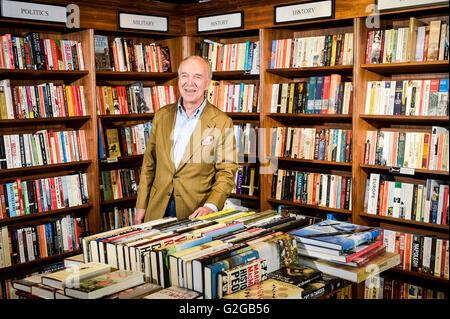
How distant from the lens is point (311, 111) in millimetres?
3734

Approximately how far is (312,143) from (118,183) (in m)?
1.72

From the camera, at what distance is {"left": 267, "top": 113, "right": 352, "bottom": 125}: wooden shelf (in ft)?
11.9

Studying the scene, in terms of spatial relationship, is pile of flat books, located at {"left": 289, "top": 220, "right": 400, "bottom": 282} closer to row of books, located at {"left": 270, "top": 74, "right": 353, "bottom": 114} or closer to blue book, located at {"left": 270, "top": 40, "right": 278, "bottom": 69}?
row of books, located at {"left": 270, "top": 74, "right": 353, "bottom": 114}

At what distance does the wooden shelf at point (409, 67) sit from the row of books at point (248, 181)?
4.39ft

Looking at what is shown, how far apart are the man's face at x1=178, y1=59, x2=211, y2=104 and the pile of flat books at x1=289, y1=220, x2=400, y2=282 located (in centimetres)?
115

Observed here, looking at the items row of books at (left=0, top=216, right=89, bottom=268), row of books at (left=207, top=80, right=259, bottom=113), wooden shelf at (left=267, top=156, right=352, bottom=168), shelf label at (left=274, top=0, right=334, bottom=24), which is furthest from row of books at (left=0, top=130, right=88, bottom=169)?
shelf label at (left=274, top=0, right=334, bottom=24)

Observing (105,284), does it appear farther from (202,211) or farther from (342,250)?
(202,211)

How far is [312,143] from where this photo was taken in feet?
12.3

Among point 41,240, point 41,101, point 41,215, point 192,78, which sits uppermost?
point 192,78

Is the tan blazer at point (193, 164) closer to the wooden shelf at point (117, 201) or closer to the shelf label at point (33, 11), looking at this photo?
the wooden shelf at point (117, 201)

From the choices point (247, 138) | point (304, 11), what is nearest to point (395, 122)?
point (304, 11)

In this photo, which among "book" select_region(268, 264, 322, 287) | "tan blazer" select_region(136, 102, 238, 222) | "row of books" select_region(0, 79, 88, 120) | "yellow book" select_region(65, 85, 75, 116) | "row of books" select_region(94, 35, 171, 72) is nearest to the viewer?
"book" select_region(268, 264, 322, 287)

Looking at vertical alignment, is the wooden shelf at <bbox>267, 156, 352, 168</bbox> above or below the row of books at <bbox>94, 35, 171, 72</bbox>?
below
